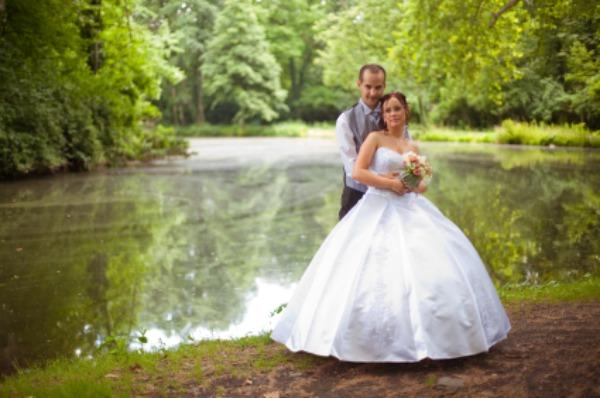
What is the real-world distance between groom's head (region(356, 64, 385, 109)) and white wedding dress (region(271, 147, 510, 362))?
52 centimetres

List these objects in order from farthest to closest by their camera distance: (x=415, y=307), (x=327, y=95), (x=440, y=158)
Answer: (x=327, y=95) < (x=440, y=158) < (x=415, y=307)

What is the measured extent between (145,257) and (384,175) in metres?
6.45

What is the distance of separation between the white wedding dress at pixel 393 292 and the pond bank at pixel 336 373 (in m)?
0.15

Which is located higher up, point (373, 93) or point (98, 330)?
point (373, 93)

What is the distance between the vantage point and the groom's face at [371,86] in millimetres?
5195

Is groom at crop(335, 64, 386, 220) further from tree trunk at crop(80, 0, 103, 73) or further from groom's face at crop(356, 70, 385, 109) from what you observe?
tree trunk at crop(80, 0, 103, 73)

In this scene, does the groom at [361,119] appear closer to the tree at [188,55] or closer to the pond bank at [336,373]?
the pond bank at [336,373]

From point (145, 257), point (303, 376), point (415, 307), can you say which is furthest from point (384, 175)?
point (145, 257)

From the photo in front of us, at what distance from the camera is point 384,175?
4992 mm

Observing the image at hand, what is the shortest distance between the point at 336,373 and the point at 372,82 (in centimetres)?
213

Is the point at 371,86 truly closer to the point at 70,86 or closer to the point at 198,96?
the point at 70,86

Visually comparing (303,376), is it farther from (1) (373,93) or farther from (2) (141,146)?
(2) (141,146)

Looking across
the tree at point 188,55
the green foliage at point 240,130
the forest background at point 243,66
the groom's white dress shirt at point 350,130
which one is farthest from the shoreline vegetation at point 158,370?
the green foliage at point 240,130

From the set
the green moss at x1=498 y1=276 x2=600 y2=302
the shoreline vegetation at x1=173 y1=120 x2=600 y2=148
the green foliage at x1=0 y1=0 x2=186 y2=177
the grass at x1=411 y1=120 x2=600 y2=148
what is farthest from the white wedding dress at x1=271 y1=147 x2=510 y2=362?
the shoreline vegetation at x1=173 y1=120 x2=600 y2=148
